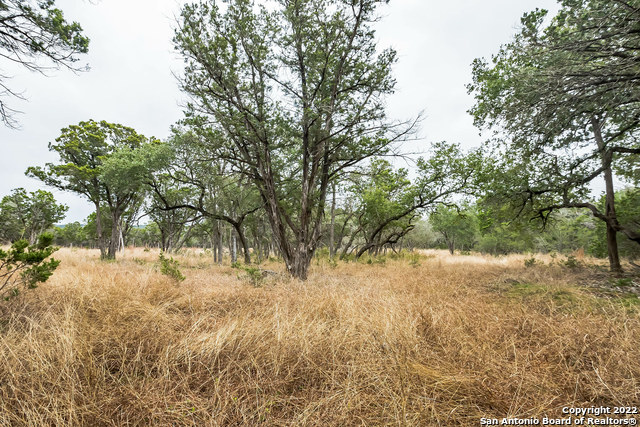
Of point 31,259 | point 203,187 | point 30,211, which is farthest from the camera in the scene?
point 30,211

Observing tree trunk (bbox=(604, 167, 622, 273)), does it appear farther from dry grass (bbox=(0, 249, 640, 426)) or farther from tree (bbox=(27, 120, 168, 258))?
tree (bbox=(27, 120, 168, 258))

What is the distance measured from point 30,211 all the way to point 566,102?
5181 cm

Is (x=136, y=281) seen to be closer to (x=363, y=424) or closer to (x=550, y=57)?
(x=363, y=424)

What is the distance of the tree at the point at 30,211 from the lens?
30203mm

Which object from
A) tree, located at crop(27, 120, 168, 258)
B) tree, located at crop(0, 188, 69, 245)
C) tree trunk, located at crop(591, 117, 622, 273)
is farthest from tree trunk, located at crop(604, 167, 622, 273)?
tree, located at crop(0, 188, 69, 245)

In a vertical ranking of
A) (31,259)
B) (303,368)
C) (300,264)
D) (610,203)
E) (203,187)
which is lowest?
(303,368)

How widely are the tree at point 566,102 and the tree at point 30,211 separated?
45.9m

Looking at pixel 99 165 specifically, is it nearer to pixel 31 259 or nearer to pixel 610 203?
pixel 31 259

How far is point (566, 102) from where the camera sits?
495 cm

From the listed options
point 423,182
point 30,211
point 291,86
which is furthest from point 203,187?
point 30,211

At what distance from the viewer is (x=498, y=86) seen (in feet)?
25.5

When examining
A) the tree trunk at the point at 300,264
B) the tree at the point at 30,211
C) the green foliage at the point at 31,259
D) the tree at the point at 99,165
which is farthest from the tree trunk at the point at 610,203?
the tree at the point at 30,211

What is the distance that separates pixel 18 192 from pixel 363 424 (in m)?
47.3

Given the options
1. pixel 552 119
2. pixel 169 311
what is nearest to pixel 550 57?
pixel 552 119
